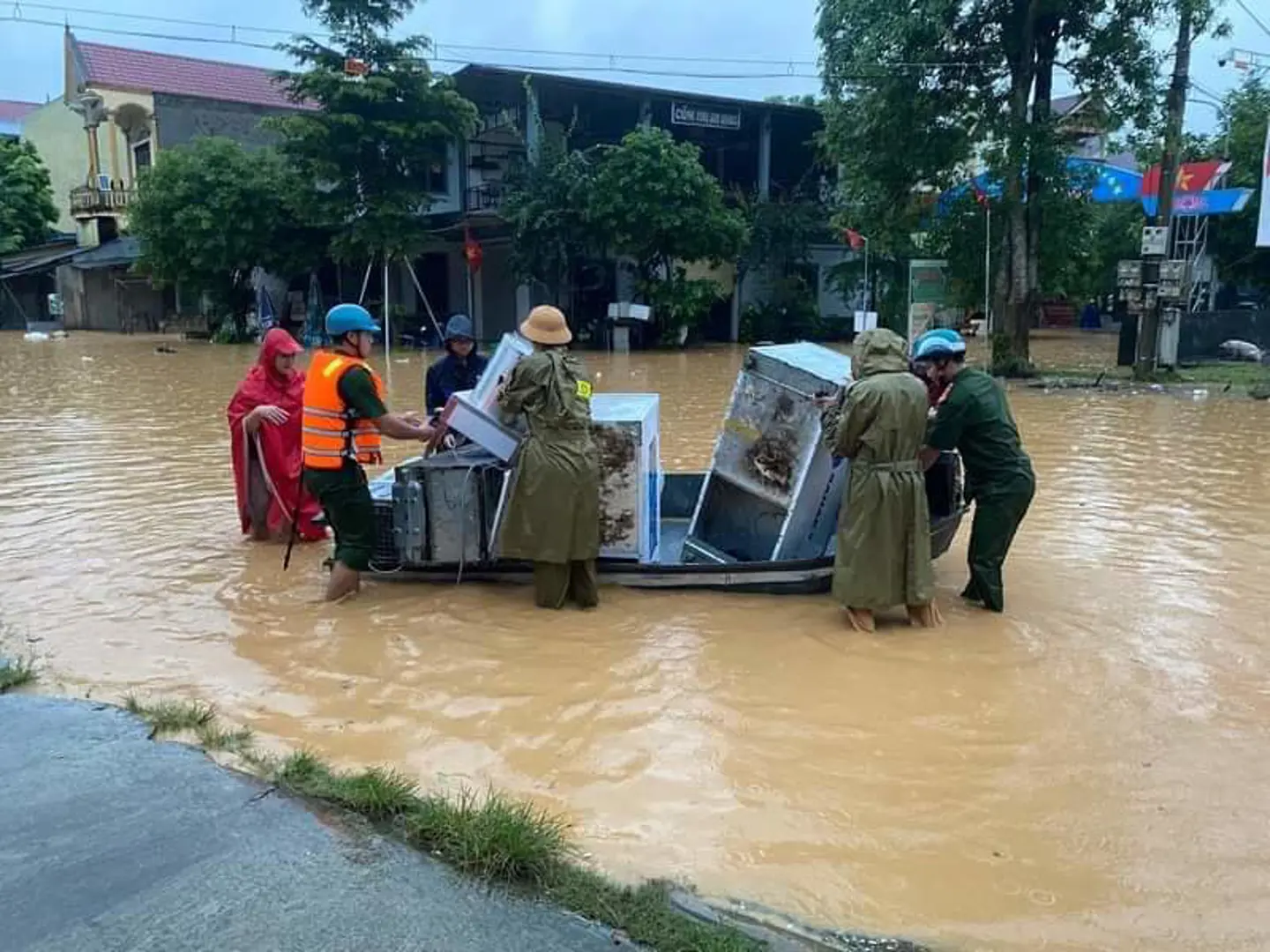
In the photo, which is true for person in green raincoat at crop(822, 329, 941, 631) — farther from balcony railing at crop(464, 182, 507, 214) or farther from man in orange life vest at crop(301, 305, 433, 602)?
balcony railing at crop(464, 182, 507, 214)

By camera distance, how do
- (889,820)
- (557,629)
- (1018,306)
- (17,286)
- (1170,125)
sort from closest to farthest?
(889,820) < (557,629) < (1170,125) < (1018,306) < (17,286)

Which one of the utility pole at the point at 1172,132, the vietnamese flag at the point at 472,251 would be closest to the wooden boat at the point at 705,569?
the utility pole at the point at 1172,132

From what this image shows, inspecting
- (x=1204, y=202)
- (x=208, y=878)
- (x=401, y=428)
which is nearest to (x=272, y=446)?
(x=401, y=428)

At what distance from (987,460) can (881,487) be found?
79 centimetres

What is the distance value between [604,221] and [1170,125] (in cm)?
1170

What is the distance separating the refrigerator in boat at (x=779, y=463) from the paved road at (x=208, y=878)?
3.13 m

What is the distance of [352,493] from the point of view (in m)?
5.63

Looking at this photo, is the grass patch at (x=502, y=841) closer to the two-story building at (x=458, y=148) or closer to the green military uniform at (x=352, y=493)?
the green military uniform at (x=352, y=493)

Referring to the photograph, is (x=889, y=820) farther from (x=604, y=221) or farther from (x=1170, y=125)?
(x=604, y=221)

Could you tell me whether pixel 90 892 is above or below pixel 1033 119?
below

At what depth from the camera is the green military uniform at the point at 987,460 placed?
548cm

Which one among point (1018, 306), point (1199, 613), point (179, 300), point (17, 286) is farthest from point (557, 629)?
point (17, 286)

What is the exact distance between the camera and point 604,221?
24.3 m

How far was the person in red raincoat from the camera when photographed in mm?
6973
